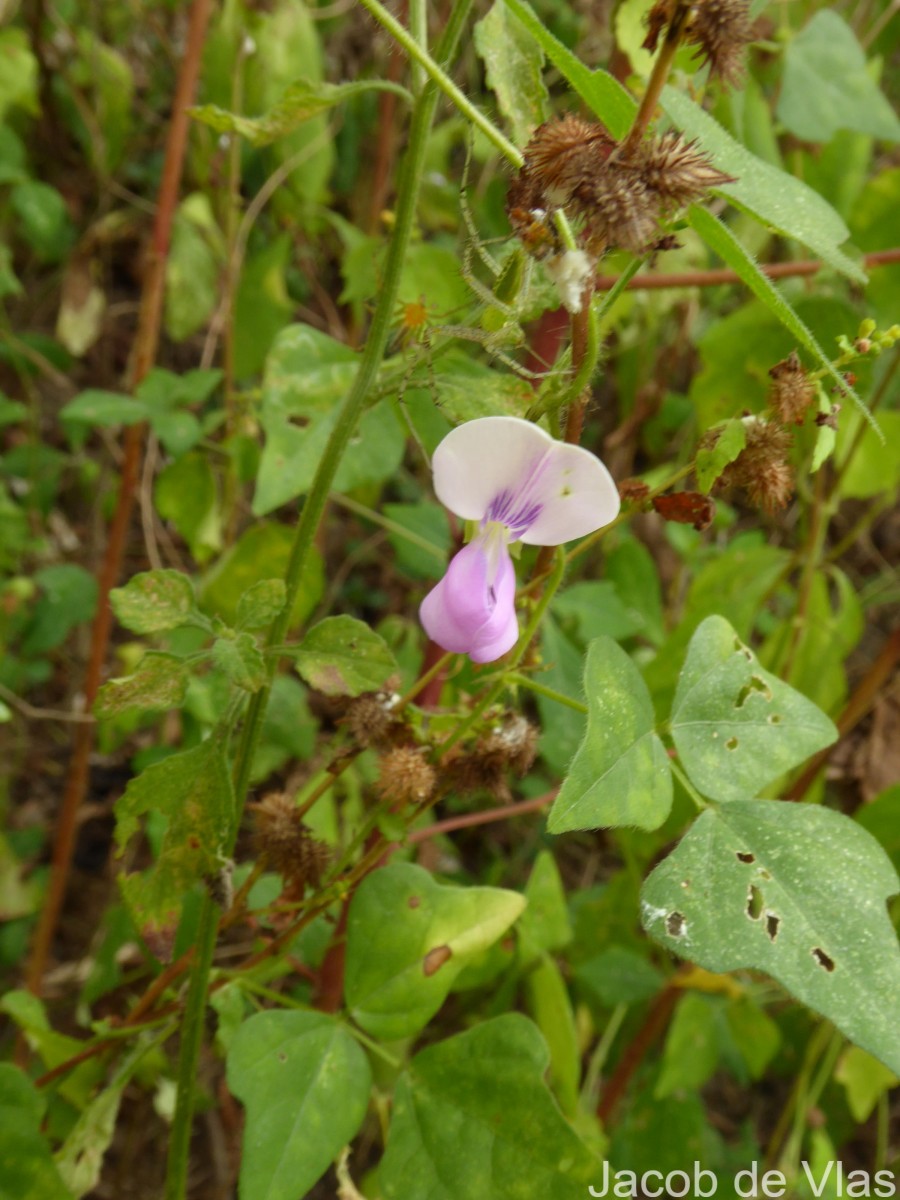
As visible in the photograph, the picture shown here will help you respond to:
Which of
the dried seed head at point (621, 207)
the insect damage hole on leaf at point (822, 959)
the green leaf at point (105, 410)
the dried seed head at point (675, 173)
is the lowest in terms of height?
the green leaf at point (105, 410)

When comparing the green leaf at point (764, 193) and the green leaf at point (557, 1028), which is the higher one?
the green leaf at point (764, 193)

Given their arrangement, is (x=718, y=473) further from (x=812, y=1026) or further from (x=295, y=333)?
(x=812, y=1026)

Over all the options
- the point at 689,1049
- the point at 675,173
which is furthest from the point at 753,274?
the point at 689,1049

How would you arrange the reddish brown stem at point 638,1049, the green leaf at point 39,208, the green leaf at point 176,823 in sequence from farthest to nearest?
the green leaf at point 39,208 → the reddish brown stem at point 638,1049 → the green leaf at point 176,823

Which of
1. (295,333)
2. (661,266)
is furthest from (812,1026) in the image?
(295,333)

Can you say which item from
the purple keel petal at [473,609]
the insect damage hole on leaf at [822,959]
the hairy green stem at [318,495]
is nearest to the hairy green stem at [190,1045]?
the hairy green stem at [318,495]

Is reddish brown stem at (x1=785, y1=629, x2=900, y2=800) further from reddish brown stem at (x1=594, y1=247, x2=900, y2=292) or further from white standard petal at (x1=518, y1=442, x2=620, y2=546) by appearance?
white standard petal at (x1=518, y1=442, x2=620, y2=546)

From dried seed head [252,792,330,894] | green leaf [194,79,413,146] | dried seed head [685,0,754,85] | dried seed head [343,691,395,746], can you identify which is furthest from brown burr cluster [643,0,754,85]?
dried seed head [252,792,330,894]

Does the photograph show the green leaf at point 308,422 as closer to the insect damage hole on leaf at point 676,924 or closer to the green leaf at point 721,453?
the green leaf at point 721,453
